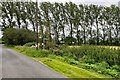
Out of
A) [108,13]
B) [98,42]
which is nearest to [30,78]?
[98,42]

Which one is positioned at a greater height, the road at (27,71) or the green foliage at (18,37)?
the green foliage at (18,37)

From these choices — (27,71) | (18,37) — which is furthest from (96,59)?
(18,37)

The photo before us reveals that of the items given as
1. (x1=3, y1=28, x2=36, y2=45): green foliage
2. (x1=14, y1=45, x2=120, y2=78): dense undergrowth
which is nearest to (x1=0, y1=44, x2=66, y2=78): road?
(x1=14, y1=45, x2=120, y2=78): dense undergrowth

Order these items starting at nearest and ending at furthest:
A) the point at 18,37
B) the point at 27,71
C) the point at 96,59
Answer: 1. the point at 27,71
2. the point at 96,59
3. the point at 18,37

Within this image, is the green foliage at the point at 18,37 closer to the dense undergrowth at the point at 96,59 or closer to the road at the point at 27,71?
the dense undergrowth at the point at 96,59

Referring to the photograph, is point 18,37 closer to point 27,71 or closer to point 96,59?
point 96,59

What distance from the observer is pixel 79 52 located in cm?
3794

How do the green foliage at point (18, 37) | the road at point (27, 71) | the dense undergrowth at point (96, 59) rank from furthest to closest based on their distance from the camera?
the green foliage at point (18, 37), the dense undergrowth at point (96, 59), the road at point (27, 71)

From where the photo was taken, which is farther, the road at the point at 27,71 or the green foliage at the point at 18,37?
the green foliage at the point at 18,37


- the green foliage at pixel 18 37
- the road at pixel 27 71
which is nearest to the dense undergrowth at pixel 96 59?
the road at pixel 27 71

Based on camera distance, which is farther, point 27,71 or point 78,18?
point 78,18

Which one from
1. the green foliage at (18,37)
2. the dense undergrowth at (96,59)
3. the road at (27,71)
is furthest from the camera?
the green foliage at (18,37)

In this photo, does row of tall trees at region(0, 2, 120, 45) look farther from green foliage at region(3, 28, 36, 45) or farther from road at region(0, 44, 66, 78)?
road at region(0, 44, 66, 78)

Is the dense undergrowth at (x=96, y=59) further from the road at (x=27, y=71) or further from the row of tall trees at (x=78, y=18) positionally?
the row of tall trees at (x=78, y=18)
